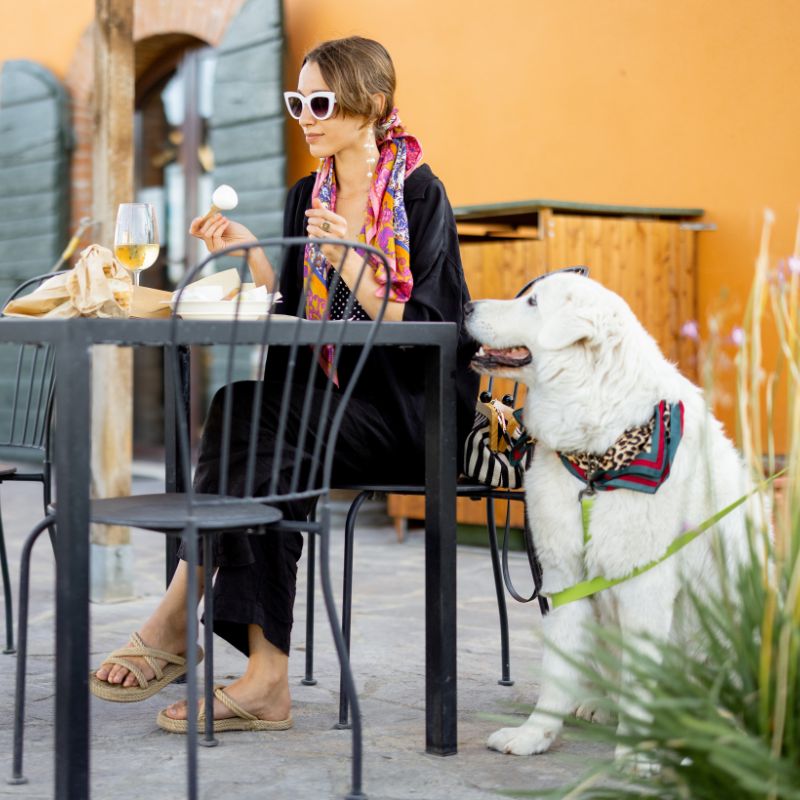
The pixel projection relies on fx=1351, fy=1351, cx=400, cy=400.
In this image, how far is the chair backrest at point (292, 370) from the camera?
2.48 meters

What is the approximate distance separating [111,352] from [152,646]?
1.64m

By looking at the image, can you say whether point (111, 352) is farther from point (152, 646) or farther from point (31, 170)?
point (31, 170)

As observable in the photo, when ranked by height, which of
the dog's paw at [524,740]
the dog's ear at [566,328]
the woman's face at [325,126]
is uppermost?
the woman's face at [325,126]

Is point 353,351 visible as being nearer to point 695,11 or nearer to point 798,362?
point 798,362

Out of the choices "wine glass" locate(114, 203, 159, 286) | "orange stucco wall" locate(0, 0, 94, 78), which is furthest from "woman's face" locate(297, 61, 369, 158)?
"orange stucco wall" locate(0, 0, 94, 78)

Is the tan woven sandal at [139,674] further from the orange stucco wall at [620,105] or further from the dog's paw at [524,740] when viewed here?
the orange stucco wall at [620,105]

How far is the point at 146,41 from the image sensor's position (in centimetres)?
796

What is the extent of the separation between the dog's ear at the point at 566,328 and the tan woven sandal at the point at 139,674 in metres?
1.18

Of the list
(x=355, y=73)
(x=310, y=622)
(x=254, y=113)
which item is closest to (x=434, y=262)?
(x=355, y=73)

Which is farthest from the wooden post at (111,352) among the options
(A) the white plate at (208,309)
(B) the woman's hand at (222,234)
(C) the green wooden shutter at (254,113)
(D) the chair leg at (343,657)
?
(C) the green wooden shutter at (254,113)

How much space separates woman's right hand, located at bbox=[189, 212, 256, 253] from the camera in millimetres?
3170

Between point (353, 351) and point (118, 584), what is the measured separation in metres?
1.75

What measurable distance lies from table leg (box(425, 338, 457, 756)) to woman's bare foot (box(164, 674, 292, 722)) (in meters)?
0.38

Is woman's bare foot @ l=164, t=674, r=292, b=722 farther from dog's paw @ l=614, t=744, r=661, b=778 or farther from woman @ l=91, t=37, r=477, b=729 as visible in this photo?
dog's paw @ l=614, t=744, r=661, b=778
